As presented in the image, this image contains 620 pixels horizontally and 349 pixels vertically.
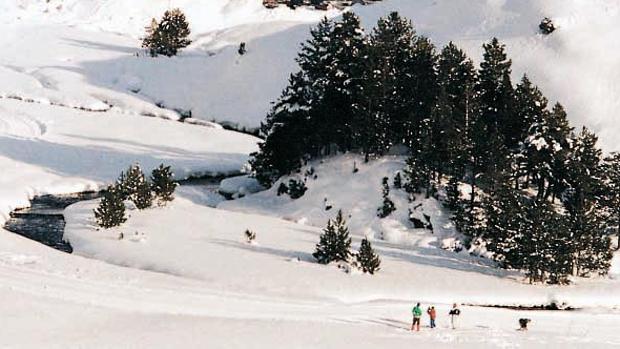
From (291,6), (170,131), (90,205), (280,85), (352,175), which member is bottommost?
(90,205)

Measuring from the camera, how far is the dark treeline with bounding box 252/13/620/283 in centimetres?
4494

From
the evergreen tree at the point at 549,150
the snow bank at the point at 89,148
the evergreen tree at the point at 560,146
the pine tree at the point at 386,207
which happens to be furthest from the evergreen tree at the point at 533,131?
the snow bank at the point at 89,148

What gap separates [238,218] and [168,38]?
6920cm

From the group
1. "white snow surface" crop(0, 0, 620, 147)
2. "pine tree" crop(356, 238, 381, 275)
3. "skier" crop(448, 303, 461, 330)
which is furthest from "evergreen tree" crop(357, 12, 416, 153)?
"skier" crop(448, 303, 461, 330)

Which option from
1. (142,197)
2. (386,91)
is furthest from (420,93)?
(142,197)

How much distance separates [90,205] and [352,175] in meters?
22.6

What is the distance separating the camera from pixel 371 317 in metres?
33.8

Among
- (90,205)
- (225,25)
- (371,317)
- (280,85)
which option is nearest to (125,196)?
(90,205)

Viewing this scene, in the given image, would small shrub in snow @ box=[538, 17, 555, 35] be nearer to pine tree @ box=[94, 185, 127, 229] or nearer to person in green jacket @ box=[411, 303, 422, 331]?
pine tree @ box=[94, 185, 127, 229]

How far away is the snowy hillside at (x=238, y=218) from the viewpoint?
31031 millimetres

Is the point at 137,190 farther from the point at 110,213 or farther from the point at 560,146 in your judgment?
the point at 560,146

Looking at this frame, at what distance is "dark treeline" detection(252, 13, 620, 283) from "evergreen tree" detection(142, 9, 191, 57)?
58538 millimetres

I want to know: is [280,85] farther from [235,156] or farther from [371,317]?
[371,317]

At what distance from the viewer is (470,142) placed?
52.1m
